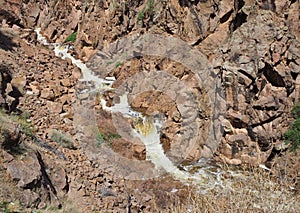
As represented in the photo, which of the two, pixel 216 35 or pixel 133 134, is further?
pixel 216 35

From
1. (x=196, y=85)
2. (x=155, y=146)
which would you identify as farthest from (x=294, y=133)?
(x=155, y=146)

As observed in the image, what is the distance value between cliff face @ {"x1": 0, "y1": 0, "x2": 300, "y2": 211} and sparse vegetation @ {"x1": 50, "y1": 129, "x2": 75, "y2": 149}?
144 millimetres

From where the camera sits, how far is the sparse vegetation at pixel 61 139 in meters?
9.33

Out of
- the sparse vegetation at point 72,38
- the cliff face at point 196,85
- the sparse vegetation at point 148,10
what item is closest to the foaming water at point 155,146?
the cliff face at point 196,85

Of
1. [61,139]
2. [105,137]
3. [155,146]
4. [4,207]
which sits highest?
[4,207]

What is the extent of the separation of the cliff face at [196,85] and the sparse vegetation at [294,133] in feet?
0.67

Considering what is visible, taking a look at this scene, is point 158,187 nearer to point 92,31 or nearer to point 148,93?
point 148,93

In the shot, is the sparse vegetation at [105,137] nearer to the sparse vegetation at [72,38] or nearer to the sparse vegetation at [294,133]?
the sparse vegetation at [294,133]

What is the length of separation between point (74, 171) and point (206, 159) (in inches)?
213

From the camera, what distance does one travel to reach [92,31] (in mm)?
19188

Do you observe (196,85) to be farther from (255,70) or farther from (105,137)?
(105,137)

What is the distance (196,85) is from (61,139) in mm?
6196

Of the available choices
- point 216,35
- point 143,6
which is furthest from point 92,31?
point 216,35

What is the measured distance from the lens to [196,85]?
13.2 metres
